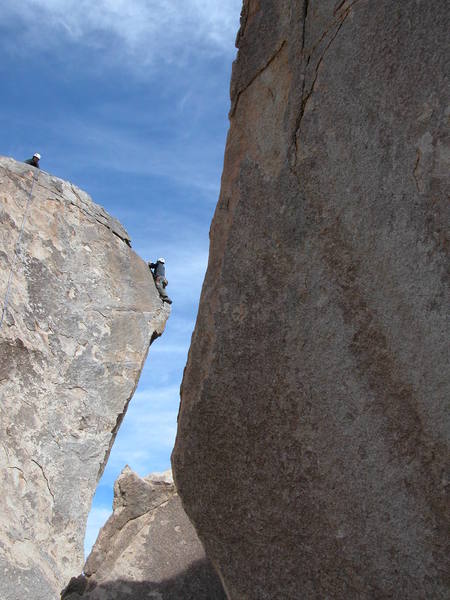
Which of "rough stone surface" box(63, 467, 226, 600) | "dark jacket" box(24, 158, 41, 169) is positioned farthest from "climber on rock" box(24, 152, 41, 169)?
"rough stone surface" box(63, 467, 226, 600)

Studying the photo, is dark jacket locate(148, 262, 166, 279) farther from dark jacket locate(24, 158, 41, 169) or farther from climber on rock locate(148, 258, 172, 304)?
dark jacket locate(24, 158, 41, 169)

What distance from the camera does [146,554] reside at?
3.66 metres

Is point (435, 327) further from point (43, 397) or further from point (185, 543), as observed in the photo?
point (43, 397)

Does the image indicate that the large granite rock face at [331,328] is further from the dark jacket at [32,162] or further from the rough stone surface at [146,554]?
the dark jacket at [32,162]

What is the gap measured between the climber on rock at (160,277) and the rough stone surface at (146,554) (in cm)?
170

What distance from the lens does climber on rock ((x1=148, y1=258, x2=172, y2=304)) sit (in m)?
5.47

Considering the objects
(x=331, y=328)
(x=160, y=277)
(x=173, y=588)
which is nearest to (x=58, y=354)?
(x=160, y=277)

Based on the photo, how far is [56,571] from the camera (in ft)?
13.5

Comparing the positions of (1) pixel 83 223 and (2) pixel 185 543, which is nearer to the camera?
(2) pixel 185 543

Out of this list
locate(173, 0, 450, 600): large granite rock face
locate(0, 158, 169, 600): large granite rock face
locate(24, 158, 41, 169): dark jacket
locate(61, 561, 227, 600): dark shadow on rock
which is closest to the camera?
locate(173, 0, 450, 600): large granite rock face

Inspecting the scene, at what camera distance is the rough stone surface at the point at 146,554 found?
3.51 meters

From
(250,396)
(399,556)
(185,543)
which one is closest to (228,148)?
(250,396)

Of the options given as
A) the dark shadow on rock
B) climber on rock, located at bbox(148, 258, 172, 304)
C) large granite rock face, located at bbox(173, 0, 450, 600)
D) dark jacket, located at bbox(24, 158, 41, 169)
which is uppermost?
dark jacket, located at bbox(24, 158, 41, 169)

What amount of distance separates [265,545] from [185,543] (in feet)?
6.79
